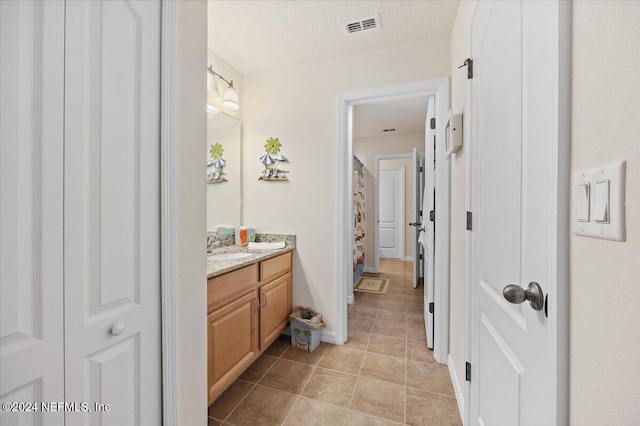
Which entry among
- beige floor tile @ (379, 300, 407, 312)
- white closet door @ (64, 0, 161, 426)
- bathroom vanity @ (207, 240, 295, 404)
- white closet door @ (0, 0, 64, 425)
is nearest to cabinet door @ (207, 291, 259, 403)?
bathroom vanity @ (207, 240, 295, 404)

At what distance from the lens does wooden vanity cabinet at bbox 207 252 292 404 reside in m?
1.45

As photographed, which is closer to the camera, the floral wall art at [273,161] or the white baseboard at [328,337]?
the white baseboard at [328,337]

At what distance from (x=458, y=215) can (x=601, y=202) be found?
1.32 metres

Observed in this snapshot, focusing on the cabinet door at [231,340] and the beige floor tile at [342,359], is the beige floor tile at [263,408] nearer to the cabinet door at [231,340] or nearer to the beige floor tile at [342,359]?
the cabinet door at [231,340]

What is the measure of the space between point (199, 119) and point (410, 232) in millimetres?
5130

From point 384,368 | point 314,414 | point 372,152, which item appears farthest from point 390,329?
point 372,152

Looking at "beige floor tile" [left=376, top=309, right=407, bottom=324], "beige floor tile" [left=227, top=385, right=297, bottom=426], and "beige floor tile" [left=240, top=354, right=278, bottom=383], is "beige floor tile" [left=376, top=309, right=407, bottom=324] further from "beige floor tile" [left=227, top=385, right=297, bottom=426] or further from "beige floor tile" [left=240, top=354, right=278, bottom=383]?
"beige floor tile" [left=227, top=385, right=297, bottom=426]

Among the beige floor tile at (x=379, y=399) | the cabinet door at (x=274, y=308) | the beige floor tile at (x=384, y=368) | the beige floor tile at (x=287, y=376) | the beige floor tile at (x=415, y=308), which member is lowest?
the beige floor tile at (x=287, y=376)

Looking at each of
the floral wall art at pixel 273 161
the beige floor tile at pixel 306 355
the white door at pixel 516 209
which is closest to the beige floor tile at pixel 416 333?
the beige floor tile at pixel 306 355

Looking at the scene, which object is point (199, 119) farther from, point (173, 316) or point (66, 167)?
point (173, 316)

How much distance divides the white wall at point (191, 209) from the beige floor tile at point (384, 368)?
3.92ft

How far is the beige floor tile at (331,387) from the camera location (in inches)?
63.1

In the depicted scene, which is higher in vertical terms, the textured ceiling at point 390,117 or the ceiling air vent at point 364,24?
the ceiling air vent at point 364,24

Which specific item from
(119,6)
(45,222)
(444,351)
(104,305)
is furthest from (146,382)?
(444,351)
